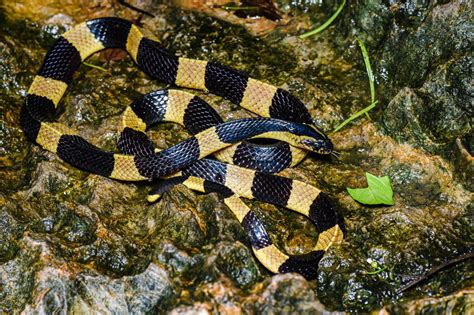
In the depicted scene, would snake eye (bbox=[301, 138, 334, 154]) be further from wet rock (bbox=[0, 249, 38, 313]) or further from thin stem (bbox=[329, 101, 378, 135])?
wet rock (bbox=[0, 249, 38, 313])

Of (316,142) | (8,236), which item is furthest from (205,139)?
(8,236)

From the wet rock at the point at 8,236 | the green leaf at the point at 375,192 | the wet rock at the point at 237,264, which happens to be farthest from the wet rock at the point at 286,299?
the wet rock at the point at 8,236

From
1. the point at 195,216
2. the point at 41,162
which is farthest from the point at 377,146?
the point at 41,162

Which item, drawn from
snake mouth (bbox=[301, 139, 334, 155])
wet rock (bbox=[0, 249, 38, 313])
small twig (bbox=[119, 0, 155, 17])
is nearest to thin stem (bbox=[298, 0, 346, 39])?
snake mouth (bbox=[301, 139, 334, 155])

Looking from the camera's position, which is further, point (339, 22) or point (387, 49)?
point (339, 22)

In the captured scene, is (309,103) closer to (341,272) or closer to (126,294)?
(341,272)
